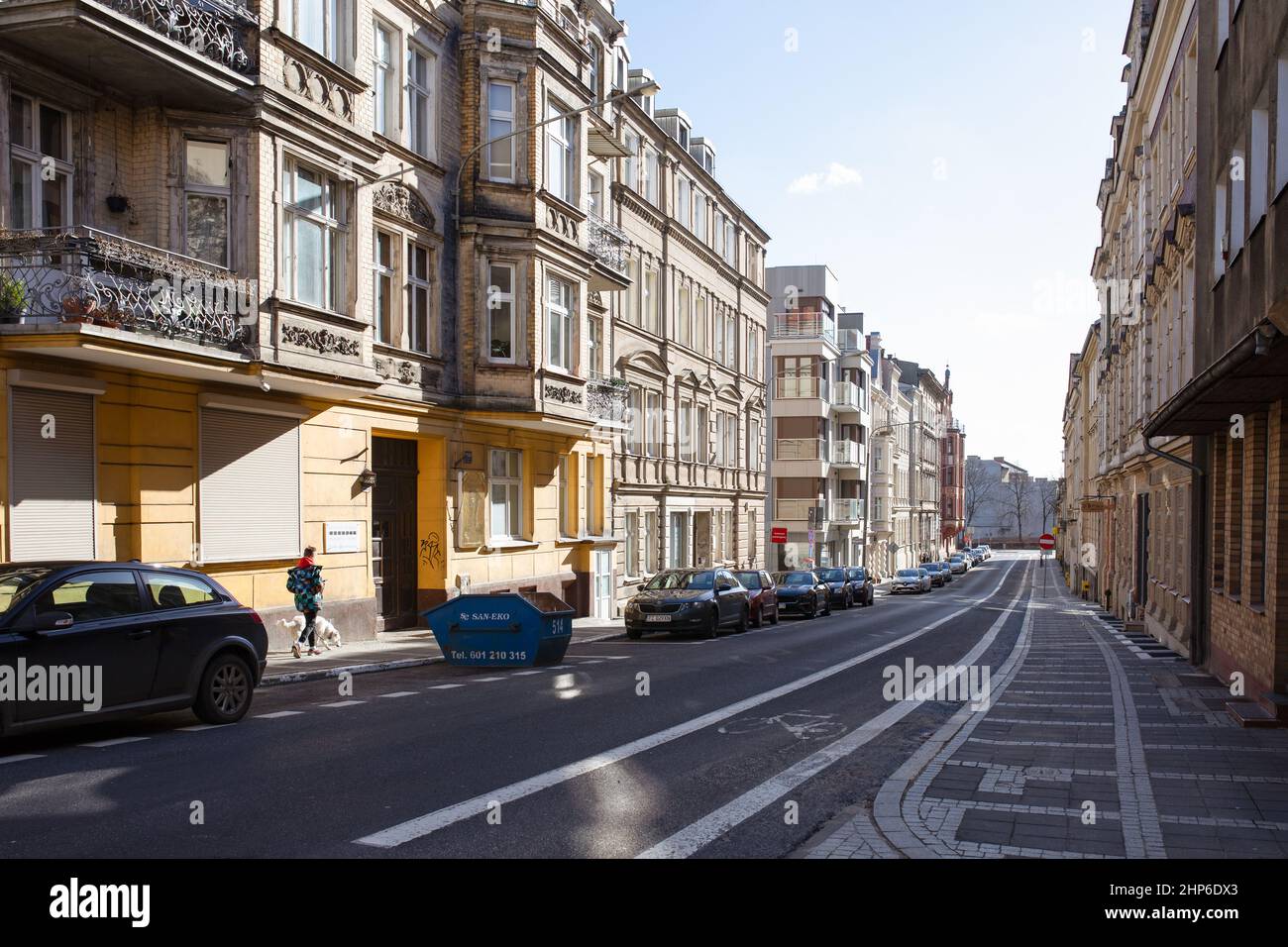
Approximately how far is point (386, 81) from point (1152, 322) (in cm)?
1845

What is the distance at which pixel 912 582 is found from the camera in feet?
180

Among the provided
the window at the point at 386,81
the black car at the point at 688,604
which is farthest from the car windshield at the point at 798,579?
the window at the point at 386,81

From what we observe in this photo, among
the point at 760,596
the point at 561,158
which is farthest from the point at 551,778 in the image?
the point at 760,596

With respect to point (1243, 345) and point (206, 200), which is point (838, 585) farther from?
point (1243, 345)

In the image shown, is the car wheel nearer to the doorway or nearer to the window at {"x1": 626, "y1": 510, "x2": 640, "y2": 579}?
the doorway

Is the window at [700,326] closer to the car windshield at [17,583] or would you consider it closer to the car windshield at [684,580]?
the car windshield at [684,580]

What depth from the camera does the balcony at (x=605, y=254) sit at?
26.8 metres

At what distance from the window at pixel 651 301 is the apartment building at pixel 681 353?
0.05m

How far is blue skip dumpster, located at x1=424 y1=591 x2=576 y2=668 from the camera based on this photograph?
1591cm

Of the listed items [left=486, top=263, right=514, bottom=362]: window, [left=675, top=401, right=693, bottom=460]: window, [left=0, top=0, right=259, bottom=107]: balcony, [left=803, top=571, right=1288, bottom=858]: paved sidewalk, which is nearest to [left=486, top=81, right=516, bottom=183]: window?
[left=486, top=263, right=514, bottom=362]: window
